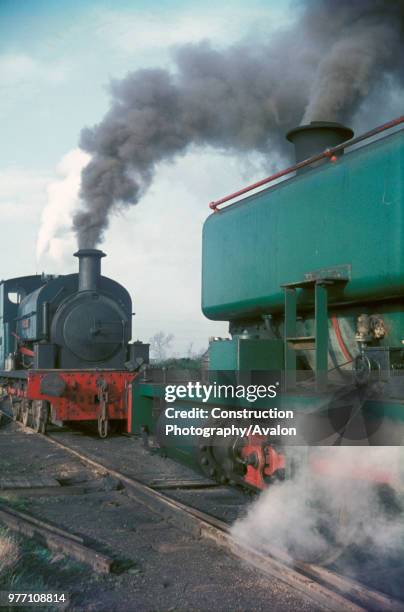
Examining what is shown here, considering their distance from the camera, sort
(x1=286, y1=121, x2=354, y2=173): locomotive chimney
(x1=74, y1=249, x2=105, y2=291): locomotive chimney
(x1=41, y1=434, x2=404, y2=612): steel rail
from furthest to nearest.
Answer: (x1=74, y1=249, x2=105, y2=291): locomotive chimney < (x1=286, y1=121, x2=354, y2=173): locomotive chimney < (x1=41, y1=434, x2=404, y2=612): steel rail

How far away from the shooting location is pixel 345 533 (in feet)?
15.1

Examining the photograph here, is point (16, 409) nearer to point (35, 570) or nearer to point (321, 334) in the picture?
point (35, 570)

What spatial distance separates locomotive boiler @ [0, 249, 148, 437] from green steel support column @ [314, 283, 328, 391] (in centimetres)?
728

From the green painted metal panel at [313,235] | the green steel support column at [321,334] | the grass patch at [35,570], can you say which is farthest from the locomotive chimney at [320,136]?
the grass patch at [35,570]

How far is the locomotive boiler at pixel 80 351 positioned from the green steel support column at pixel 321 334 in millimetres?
7283

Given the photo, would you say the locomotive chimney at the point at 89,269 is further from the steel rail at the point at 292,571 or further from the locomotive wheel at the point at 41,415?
the steel rail at the point at 292,571

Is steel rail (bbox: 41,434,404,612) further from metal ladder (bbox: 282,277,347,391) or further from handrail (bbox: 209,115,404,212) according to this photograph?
handrail (bbox: 209,115,404,212)

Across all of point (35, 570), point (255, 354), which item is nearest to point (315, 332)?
point (255, 354)

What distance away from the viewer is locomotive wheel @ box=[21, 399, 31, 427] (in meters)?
12.9

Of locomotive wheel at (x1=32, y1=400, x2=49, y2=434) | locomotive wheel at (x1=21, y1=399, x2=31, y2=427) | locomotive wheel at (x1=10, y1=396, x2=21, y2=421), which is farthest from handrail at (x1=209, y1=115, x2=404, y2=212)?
locomotive wheel at (x1=10, y1=396, x2=21, y2=421)

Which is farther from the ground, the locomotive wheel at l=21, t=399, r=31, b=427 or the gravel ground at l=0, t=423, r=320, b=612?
the locomotive wheel at l=21, t=399, r=31, b=427

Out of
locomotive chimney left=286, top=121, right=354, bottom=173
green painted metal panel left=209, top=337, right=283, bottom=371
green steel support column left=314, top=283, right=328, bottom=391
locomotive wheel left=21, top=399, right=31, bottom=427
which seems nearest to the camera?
green steel support column left=314, top=283, right=328, bottom=391

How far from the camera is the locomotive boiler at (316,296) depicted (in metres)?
Answer: 4.30

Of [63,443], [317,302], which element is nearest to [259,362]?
[317,302]
